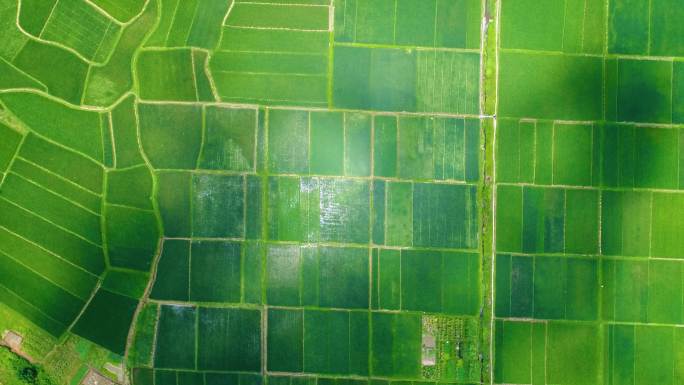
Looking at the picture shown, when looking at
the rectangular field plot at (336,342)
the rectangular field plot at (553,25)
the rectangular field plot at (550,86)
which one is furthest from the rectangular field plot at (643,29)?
the rectangular field plot at (336,342)

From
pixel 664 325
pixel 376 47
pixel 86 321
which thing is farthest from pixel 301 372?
pixel 664 325

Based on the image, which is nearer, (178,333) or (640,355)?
(640,355)

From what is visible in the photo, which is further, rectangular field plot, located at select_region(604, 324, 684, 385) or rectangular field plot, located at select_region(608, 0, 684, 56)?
rectangular field plot, located at select_region(608, 0, 684, 56)

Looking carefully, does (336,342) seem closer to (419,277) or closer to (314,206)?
(419,277)

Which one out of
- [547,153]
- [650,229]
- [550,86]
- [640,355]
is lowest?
[640,355]

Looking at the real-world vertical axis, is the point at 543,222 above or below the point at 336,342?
above

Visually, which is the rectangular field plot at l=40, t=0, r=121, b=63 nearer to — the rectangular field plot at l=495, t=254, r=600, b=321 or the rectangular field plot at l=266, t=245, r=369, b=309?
the rectangular field plot at l=266, t=245, r=369, b=309

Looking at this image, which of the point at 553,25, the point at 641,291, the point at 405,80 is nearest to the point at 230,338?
the point at 405,80

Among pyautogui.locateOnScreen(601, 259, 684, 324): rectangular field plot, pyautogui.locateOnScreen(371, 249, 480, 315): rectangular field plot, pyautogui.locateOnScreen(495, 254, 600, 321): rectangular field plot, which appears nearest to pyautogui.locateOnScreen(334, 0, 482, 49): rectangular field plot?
pyautogui.locateOnScreen(371, 249, 480, 315): rectangular field plot
